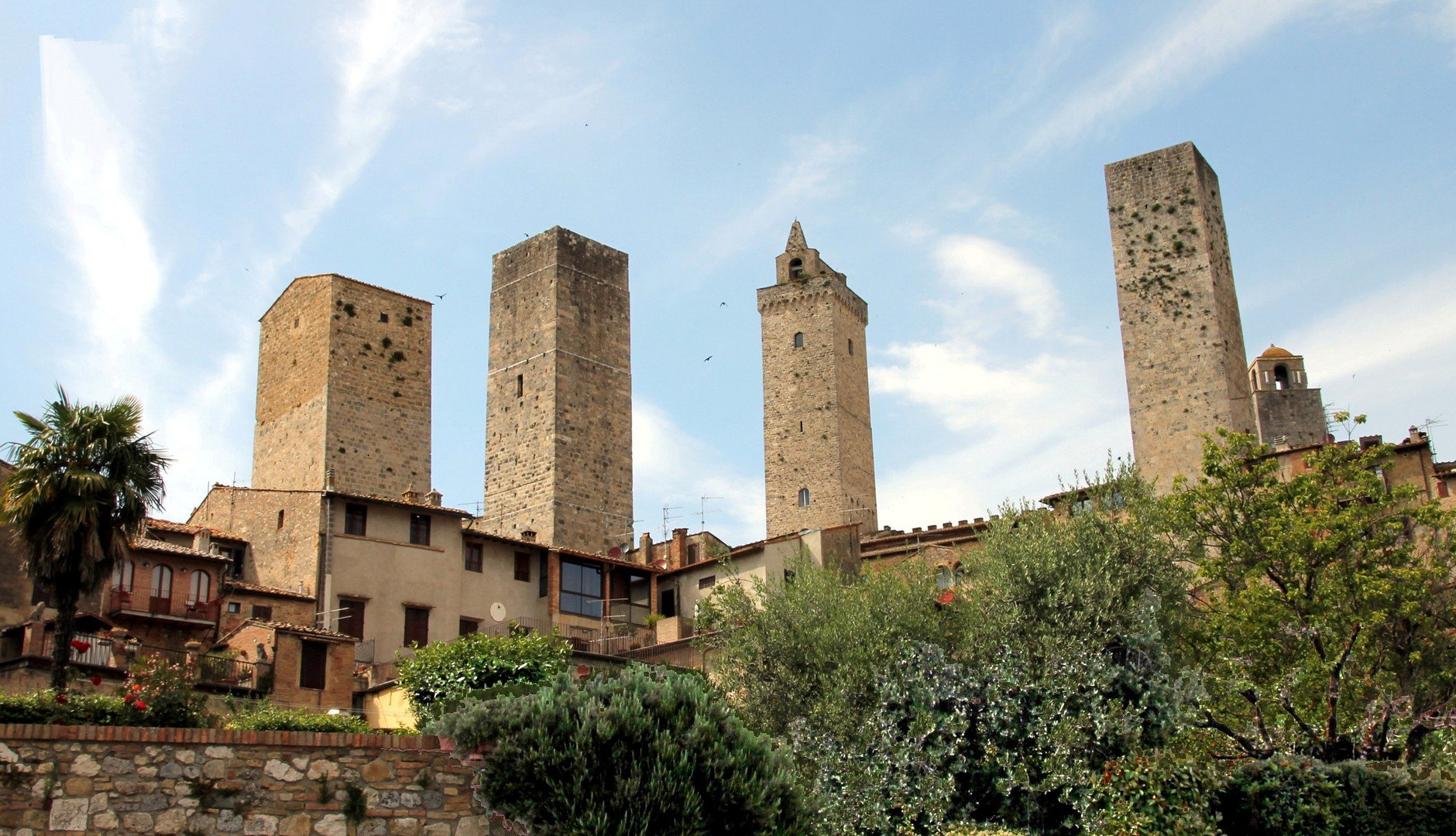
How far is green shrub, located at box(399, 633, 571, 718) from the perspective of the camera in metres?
23.5

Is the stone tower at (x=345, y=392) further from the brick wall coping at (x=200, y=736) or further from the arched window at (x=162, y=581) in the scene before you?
the brick wall coping at (x=200, y=736)

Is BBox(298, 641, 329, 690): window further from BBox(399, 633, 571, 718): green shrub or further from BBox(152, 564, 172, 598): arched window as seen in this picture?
BBox(152, 564, 172, 598): arched window

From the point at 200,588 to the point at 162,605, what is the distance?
102 centimetres

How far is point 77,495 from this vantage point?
859 inches

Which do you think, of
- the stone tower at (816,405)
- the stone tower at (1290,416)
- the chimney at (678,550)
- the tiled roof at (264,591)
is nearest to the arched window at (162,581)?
the tiled roof at (264,591)

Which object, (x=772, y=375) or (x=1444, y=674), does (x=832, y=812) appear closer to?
(x=1444, y=674)

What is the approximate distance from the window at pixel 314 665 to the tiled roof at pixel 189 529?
6.67 meters

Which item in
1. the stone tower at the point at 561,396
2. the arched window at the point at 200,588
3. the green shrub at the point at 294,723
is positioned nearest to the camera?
the green shrub at the point at 294,723

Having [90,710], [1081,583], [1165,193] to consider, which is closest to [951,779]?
[1081,583]

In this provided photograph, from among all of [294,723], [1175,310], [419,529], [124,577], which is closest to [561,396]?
[419,529]

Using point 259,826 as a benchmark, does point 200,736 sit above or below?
above

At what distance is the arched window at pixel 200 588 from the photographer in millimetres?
30906

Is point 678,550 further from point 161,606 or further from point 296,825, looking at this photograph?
point 296,825

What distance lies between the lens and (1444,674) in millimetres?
23734
